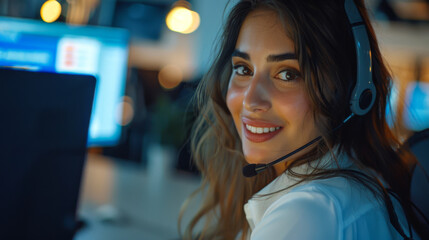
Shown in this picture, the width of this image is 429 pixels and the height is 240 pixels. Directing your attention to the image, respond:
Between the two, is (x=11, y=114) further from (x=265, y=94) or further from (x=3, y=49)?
(x=3, y=49)

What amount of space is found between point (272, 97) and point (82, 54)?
35.6 inches

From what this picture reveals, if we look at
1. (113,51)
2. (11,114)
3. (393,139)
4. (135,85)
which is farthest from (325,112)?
(135,85)

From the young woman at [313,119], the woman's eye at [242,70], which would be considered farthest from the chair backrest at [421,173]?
the woman's eye at [242,70]

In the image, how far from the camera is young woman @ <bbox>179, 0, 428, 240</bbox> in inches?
26.2

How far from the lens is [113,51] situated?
1.51 m

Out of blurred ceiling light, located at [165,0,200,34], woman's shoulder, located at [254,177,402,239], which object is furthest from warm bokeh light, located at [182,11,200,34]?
woman's shoulder, located at [254,177,402,239]

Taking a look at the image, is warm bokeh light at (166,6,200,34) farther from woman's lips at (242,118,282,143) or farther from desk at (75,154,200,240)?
woman's lips at (242,118,282,143)

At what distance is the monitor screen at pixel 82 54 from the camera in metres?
1.37

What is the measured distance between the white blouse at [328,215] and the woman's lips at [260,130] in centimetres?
14

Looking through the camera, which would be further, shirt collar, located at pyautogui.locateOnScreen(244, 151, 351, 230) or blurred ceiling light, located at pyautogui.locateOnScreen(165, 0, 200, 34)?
blurred ceiling light, located at pyautogui.locateOnScreen(165, 0, 200, 34)

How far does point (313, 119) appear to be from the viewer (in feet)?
2.50

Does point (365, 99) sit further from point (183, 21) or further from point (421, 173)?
point (183, 21)

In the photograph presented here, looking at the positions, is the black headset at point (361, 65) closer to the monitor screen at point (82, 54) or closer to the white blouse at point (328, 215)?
the white blouse at point (328, 215)

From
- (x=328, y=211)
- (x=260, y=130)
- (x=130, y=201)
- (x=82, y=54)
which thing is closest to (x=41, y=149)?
(x=260, y=130)
